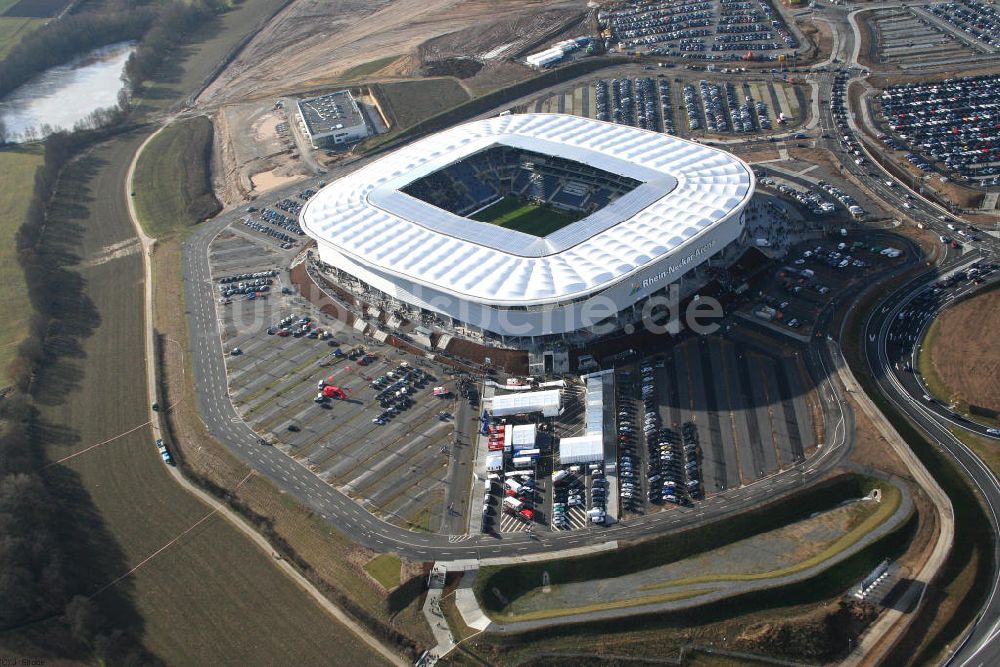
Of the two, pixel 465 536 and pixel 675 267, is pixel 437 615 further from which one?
pixel 675 267

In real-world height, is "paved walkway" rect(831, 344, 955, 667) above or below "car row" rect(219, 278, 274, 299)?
below

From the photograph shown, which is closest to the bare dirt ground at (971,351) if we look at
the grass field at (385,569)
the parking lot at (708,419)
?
the parking lot at (708,419)

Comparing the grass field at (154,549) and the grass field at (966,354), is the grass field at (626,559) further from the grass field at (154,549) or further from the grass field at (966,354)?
the grass field at (966,354)

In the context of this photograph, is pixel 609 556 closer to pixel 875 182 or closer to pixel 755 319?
pixel 755 319

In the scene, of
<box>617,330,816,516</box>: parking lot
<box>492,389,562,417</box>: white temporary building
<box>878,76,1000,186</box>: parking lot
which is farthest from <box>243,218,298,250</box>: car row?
<box>878,76,1000,186</box>: parking lot

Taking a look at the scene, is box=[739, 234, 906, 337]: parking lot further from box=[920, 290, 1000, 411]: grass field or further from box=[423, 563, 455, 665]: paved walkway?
box=[423, 563, 455, 665]: paved walkway

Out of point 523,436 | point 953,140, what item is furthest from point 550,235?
point 953,140
